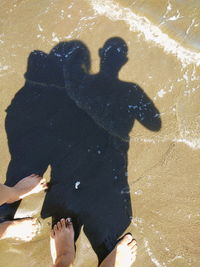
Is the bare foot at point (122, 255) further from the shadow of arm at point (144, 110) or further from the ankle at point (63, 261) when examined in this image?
the shadow of arm at point (144, 110)

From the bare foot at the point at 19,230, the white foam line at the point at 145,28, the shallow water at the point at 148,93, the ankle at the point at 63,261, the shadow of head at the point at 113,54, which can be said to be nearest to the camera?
the ankle at the point at 63,261

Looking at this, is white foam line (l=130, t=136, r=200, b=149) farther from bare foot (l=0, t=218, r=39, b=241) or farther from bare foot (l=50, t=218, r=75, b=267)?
bare foot (l=0, t=218, r=39, b=241)

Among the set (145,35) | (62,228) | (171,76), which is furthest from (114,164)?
(145,35)

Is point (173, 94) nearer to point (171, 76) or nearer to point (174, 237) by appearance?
point (171, 76)

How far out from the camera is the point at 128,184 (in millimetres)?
3816

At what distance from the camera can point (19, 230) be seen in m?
3.80

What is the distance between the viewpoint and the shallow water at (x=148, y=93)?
3.69 m

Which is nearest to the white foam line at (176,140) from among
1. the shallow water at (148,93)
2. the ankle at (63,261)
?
the shallow water at (148,93)

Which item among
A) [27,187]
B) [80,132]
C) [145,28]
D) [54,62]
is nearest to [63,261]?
[27,187]

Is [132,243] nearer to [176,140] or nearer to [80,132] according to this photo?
[176,140]

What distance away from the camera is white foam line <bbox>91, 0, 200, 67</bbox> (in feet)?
13.1

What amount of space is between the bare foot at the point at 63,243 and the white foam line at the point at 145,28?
2143 mm

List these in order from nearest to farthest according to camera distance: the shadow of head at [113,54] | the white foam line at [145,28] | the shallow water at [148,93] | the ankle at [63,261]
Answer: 1. the ankle at [63,261]
2. the shallow water at [148,93]
3. the white foam line at [145,28]
4. the shadow of head at [113,54]

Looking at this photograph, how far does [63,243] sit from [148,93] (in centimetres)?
181
